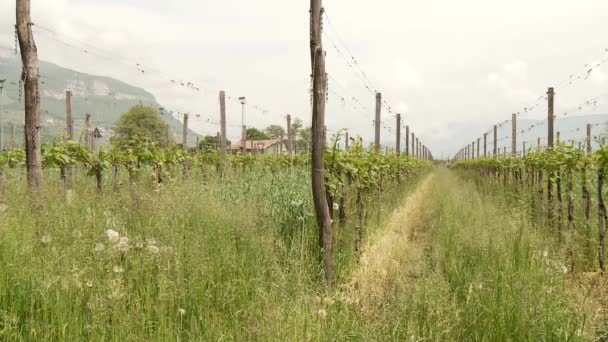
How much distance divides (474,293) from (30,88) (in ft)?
17.8

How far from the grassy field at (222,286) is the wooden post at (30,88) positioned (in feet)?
1.64

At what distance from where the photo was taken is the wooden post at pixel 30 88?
5.26m

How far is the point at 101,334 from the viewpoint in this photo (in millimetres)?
2902

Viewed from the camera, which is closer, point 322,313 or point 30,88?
point 322,313

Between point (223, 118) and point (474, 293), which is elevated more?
point (223, 118)

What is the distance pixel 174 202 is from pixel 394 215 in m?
6.03

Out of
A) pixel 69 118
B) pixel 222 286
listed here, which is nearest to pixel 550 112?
pixel 222 286

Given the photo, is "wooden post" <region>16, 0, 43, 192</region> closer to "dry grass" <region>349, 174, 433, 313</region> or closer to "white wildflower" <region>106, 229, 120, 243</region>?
"white wildflower" <region>106, 229, 120, 243</region>

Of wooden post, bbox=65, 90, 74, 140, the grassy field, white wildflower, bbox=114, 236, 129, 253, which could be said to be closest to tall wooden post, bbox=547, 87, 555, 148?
the grassy field

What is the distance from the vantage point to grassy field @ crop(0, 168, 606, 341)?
3.10 meters

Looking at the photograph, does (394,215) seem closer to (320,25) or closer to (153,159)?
(153,159)

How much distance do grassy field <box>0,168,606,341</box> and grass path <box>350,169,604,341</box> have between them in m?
0.02

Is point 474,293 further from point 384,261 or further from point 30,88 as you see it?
point 30,88

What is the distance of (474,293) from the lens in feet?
13.5
